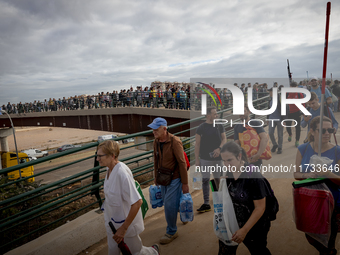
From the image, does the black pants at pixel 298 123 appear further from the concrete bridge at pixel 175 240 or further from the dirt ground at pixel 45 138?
the dirt ground at pixel 45 138

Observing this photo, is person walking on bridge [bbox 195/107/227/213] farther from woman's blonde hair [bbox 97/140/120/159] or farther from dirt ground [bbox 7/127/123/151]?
dirt ground [bbox 7/127/123/151]

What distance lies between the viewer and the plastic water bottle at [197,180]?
195 inches

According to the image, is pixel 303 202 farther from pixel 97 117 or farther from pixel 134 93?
pixel 97 117

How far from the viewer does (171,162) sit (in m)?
3.49

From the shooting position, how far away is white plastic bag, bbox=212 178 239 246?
7.49 ft

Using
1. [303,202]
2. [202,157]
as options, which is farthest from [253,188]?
[202,157]

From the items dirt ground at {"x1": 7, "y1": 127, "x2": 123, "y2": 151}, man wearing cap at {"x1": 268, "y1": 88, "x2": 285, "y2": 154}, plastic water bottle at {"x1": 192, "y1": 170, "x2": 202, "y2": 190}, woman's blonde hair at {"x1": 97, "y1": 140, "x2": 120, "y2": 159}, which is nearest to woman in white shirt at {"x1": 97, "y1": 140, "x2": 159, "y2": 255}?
woman's blonde hair at {"x1": 97, "y1": 140, "x2": 120, "y2": 159}

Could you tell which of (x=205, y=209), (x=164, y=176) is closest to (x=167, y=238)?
(x=164, y=176)

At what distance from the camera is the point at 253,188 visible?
2223 mm

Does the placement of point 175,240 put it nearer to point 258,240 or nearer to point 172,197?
point 172,197

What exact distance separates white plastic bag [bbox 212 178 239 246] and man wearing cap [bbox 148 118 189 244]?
1.07 m

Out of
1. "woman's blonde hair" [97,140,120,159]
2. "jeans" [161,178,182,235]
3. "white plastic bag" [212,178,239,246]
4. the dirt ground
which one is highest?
"woman's blonde hair" [97,140,120,159]

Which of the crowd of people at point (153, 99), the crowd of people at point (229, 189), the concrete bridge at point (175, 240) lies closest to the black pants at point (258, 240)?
the crowd of people at point (229, 189)

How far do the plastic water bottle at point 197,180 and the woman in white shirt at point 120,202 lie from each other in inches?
94.2
